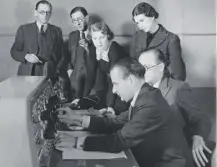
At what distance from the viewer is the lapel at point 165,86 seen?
138cm

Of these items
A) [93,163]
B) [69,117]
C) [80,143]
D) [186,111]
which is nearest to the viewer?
[93,163]

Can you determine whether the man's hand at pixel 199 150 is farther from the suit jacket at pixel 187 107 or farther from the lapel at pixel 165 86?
the lapel at pixel 165 86

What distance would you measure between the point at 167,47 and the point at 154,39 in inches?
2.6

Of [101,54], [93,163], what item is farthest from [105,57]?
[93,163]

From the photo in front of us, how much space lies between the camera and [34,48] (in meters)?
1.36

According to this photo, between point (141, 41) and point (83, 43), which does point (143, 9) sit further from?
point (83, 43)

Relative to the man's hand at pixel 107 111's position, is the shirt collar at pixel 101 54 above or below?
above

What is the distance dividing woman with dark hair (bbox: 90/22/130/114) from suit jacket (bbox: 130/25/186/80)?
6 centimetres

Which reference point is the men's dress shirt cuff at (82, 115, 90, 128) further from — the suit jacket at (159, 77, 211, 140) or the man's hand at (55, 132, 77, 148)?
the suit jacket at (159, 77, 211, 140)

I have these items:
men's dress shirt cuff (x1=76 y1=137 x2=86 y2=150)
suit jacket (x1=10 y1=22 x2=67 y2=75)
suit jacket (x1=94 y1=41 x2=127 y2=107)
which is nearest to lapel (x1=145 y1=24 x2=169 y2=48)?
suit jacket (x1=94 y1=41 x2=127 y2=107)

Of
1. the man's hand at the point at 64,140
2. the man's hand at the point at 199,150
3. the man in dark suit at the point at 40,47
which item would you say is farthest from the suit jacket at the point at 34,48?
the man's hand at the point at 199,150

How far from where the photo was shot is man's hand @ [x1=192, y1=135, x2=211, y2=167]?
1.41m

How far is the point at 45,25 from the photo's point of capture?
4.40ft

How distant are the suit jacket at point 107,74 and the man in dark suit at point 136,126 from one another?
A: 0.04 m
